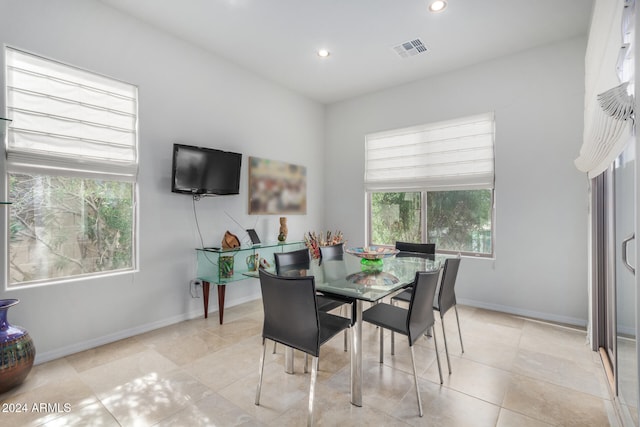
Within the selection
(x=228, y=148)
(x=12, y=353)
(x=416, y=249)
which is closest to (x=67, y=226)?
(x=12, y=353)

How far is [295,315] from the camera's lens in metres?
1.75

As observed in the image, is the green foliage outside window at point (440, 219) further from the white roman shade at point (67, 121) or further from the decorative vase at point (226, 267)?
the white roman shade at point (67, 121)

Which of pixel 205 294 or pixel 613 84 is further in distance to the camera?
pixel 205 294

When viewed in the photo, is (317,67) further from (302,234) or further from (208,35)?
(302,234)

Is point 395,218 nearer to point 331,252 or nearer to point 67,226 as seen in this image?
point 331,252

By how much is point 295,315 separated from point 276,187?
9.51 feet

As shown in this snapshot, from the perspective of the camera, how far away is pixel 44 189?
2520 millimetres

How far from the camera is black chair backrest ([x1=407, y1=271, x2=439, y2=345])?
1844 mm

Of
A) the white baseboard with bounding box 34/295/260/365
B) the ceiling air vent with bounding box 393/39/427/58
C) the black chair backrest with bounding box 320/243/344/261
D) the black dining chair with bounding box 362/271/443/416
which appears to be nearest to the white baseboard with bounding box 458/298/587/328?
the black chair backrest with bounding box 320/243/344/261

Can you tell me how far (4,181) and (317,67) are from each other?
3440 millimetres

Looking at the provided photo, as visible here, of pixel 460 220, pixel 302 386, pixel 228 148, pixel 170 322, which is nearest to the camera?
pixel 302 386

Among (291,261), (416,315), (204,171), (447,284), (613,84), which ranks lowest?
(416,315)

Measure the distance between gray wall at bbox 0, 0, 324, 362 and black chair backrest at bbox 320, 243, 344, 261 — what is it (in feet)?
4.33

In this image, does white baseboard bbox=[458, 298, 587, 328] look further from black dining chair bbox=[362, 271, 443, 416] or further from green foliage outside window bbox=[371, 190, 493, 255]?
black dining chair bbox=[362, 271, 443, 416]
